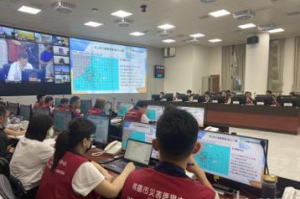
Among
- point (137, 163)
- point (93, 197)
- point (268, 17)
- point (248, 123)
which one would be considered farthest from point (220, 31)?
point (93, 197)

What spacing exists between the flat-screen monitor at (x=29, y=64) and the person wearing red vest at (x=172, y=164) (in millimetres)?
7466

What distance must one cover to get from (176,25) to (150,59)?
4352 mm

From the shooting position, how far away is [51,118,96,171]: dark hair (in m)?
1.56

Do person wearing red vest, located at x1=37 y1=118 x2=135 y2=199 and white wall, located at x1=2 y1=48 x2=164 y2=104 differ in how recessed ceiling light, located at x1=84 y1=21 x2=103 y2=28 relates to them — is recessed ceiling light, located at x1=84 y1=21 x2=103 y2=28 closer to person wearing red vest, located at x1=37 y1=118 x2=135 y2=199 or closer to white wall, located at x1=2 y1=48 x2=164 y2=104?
white wall, located at x1=2 y1=48 x2=164 y2=104

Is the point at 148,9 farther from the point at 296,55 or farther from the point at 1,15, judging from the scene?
the point at 296,55

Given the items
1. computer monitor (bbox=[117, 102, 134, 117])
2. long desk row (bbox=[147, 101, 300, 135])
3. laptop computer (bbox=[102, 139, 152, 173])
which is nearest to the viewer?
laptop computer (bbox=[102, 139, 152, 173])

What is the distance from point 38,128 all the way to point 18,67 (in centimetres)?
636

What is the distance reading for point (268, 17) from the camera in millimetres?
6930

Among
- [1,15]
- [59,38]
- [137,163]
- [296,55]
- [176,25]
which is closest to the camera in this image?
[137,163]

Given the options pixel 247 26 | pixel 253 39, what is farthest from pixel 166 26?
pixel 253 39

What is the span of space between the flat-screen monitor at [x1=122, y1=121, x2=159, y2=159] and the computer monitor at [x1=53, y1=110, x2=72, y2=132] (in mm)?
1331

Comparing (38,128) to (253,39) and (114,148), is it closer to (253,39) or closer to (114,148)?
(114,148)

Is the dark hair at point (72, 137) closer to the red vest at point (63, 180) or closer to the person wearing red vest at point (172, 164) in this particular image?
the red vest at point (63, 180)

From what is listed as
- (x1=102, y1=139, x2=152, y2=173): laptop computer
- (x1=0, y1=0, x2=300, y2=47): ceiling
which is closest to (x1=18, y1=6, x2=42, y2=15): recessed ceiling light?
(x1=0, y1=0, x2=300, y2=47): ceiling
